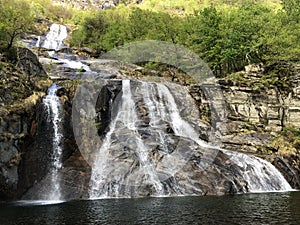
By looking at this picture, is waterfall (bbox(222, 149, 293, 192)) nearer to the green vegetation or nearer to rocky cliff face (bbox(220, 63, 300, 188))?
rocky cliff face (bbox(220, 63, 300, 188))

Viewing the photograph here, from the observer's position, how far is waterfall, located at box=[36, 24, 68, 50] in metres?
58.9

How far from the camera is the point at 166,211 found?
1617 centimetres

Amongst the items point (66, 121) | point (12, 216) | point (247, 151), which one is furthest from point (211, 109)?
point (12, 216)

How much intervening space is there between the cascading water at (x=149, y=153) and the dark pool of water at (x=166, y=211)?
2.15 meters

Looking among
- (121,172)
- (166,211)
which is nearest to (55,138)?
(121,172)

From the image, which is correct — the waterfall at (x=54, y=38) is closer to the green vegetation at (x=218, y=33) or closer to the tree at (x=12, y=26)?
the green vegetation at (x=218, y=33)

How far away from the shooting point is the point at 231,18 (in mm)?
44312

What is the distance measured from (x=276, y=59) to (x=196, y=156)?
19.6 meters

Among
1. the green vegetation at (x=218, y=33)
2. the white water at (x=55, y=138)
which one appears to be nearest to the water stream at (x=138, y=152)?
the white water at (x=55, y=138)

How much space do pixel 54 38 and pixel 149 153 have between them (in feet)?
170

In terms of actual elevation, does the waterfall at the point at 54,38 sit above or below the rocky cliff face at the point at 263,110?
above

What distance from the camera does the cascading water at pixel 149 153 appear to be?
2236 cm

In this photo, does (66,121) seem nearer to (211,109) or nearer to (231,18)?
(211,109)

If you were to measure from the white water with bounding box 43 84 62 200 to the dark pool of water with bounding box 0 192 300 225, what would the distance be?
3.28 metres
